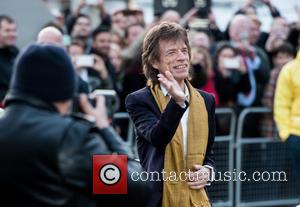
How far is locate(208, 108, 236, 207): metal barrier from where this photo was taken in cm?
1037

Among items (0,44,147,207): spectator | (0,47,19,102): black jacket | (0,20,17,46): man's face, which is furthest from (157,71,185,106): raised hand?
(0,20,17,46): man's face

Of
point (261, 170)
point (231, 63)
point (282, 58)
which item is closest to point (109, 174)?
point (231, 63)

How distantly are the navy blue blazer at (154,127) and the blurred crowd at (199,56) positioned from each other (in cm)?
354

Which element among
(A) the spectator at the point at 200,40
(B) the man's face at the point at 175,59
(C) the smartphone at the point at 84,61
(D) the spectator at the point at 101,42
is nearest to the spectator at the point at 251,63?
(A) the spectator at the point at 200,40

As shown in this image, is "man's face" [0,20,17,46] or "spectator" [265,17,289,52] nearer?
"man's face" [0,20,17,46]

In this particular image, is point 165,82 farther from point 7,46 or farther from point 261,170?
point 261,170

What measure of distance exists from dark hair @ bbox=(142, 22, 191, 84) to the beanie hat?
1753mm

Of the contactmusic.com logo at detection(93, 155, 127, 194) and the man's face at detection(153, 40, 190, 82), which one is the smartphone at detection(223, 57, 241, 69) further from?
the contactmusic.com logo at detection(93, 155, 127, 194)

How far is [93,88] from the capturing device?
9.48 meters

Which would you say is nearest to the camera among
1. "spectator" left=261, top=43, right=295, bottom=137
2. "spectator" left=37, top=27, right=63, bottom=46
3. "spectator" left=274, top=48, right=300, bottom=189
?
"spectator" left=37, top=27, right=63, bottom=46

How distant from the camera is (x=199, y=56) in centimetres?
1038

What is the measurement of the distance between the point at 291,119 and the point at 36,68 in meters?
5.97

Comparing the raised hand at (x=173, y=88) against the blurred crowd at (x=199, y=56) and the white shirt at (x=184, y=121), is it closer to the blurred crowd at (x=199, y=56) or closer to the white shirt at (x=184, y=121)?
the white shirt at (x=184, y=121)

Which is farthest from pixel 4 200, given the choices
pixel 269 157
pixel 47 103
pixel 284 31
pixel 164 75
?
pixel 284 31
